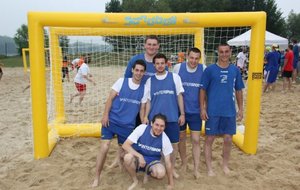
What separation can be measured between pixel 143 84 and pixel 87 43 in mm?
3095

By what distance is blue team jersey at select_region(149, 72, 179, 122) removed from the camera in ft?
13.5

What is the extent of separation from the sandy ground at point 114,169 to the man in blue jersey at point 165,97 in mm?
833

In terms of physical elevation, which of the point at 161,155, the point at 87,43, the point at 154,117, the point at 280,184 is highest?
the point at 87,43

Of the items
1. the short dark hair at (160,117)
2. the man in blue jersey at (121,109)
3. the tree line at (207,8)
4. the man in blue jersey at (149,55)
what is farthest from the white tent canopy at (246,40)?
the tree line at (207,8)

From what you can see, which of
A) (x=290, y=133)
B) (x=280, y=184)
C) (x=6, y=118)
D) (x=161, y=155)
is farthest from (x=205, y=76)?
(x=6, y=118)

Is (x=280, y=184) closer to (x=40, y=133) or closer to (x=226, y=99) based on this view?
(x=226, y=99)

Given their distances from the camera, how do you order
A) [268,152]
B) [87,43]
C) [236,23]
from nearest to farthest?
1. [236,23]
2. [268,152]
3. [87,43]

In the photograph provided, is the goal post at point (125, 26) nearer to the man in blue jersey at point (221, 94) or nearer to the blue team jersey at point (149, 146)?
the man in blue jersey at point (221, 94)

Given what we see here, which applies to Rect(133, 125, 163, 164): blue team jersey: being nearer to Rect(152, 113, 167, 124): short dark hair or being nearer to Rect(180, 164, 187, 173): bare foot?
Rect(152, 113, 167, 124): short dark hair

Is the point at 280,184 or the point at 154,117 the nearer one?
Answer: the point at 154,117

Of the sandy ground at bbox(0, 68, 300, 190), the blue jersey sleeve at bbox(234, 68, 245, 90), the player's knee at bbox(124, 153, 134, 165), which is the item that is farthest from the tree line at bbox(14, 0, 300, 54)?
the player's knee at bbox(124, 153, 134, 165)

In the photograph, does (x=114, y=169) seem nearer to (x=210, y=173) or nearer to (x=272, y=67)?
(x=210, y=173)

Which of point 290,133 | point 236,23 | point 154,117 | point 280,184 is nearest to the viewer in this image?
point 154,117

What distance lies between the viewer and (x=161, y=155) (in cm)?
424
